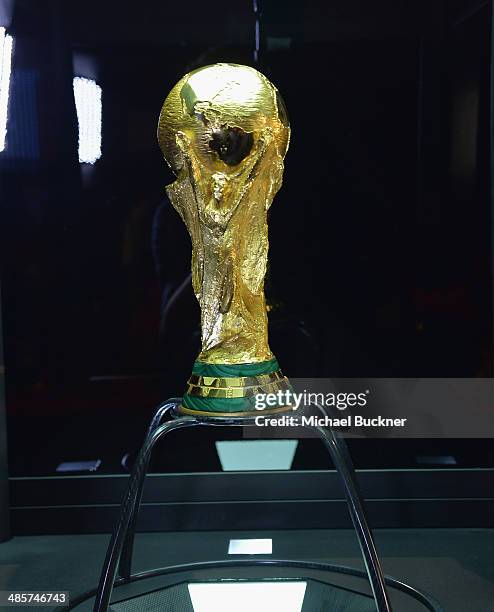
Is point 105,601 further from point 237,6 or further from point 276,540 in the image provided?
point 237,6

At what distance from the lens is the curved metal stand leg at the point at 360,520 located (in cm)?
116

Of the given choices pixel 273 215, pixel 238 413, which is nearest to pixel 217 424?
pixel 238 413

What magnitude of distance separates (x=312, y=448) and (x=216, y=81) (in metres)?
1.03

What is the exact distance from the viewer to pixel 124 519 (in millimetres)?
1242

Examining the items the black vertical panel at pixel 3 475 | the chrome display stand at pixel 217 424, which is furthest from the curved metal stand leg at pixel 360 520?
the black vertical panel at pixel 3 475

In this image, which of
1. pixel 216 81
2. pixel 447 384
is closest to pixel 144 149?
pixel 216 81

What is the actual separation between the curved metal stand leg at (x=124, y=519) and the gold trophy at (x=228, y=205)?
0.06 m

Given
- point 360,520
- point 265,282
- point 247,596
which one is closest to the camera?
point 360,520

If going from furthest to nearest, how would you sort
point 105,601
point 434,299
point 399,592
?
point 434,299 → point 399,592 → point 105,601

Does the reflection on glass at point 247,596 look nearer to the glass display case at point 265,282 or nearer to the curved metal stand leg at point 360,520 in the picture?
the glass display case at point 265,282

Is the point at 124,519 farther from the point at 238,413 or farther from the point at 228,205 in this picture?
the point at 228,205

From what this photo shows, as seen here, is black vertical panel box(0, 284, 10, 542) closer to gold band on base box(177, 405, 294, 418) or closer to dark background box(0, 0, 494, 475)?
dark background box(0, 0, 494, 475)

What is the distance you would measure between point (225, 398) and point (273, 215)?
25.1 inches

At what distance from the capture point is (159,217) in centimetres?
177
